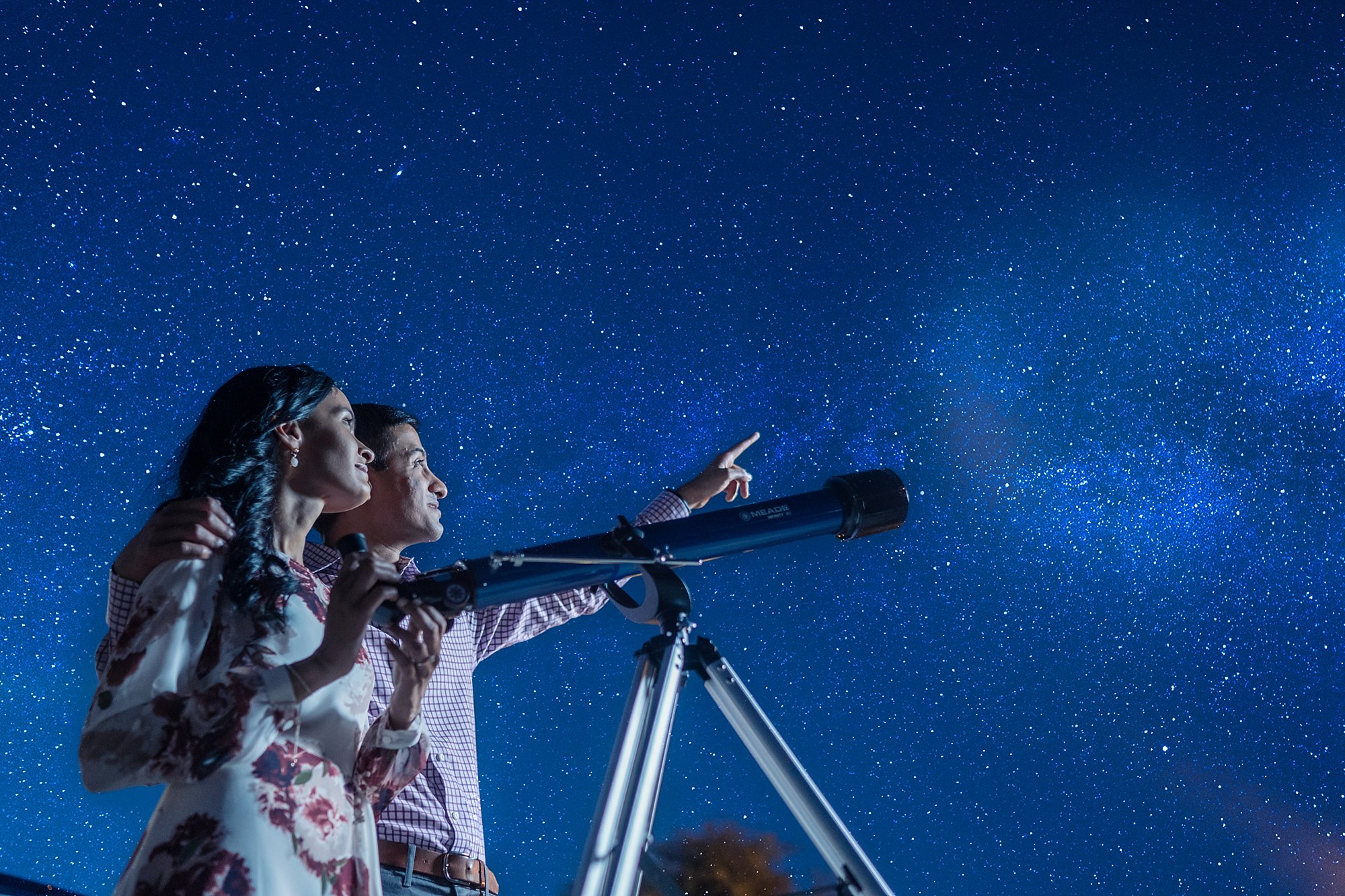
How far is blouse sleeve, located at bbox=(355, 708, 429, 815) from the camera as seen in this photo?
114 centimetres

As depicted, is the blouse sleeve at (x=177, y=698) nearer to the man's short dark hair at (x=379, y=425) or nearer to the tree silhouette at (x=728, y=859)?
the man's short dark hair at (x=379, y=425)

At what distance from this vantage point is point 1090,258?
3.05 metres

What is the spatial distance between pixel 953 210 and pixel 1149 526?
117 cm

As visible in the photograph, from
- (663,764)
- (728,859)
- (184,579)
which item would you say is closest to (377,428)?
(184,579)

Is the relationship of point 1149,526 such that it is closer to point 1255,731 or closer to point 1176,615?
point 1176,615

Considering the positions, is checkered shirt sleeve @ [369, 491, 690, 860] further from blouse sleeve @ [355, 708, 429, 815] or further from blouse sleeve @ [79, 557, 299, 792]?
blouse sleeve @ [79, 557, 299, 792]

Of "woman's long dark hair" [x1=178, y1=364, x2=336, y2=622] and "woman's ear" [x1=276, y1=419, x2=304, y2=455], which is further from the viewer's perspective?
"woman's ear" [x1=276, y1=419, x2=304, y2=455]

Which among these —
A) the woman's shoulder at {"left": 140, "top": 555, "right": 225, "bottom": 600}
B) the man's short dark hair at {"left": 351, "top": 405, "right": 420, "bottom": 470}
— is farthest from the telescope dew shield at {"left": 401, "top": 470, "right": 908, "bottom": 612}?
the man's short dark hair at {"left": 351, "top": 405, "right": 420, "bottom": 470}

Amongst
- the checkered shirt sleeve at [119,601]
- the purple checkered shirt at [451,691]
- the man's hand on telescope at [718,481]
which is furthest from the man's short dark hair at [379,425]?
the checkered shirt sleeve at [119,601]

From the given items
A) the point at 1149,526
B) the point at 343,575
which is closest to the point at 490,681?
the point at 343,575

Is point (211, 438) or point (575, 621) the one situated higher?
point (575, 621)

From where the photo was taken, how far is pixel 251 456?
51.2 inches

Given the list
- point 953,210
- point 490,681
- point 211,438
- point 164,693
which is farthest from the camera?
point 953,210

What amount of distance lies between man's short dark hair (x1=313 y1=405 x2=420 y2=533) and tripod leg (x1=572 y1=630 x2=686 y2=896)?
90cm
